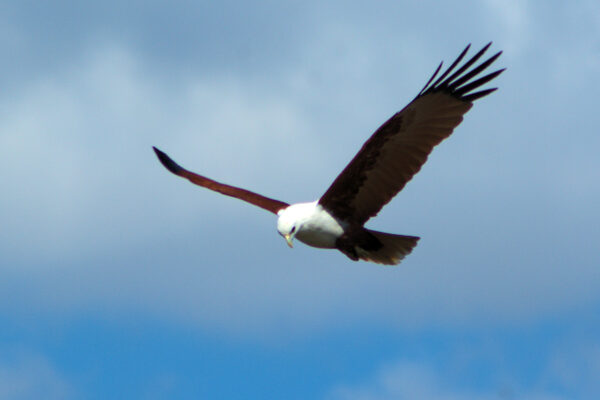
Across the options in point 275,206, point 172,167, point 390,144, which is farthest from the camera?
point 172,167

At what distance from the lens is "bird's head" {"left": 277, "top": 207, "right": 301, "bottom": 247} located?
40.1ft

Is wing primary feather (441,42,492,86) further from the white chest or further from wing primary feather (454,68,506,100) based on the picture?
the white chest

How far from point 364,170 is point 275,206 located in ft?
4.68

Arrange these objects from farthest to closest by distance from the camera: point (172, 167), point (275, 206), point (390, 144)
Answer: point (172, 167) < point (275, 206) < point (390, 144)

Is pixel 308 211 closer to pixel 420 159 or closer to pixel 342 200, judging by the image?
pixel 342 200

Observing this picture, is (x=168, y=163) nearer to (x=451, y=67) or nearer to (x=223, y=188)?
(x=223, y=188)

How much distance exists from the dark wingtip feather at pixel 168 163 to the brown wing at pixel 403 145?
2.90m

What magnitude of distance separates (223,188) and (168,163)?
1.20 meters

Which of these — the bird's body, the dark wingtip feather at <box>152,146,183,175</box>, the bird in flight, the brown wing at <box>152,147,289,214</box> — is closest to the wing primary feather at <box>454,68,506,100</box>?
the bird in flight

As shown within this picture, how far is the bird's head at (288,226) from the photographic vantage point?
481 inches

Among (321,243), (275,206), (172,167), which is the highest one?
(172,167)

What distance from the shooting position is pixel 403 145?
1257cm

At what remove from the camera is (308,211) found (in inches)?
493

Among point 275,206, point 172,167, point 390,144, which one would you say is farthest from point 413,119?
point 172,167
